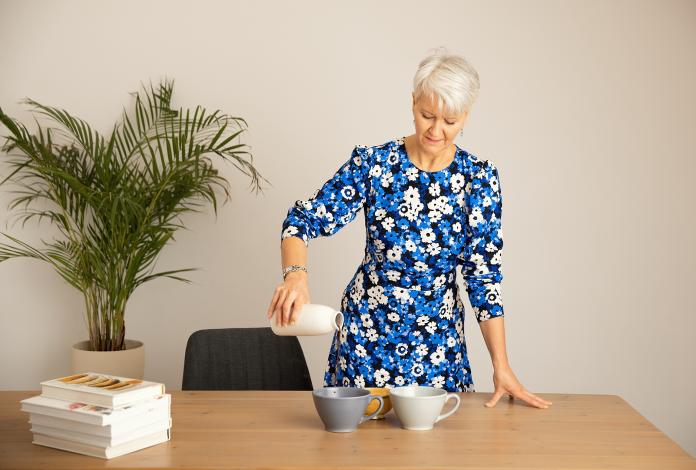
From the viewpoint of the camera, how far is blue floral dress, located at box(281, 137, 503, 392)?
2125 mm

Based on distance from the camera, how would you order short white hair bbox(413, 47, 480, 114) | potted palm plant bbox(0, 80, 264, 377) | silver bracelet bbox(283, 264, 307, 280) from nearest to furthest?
silver bracelet bbox(283, 264, 307, 280)
short white hair bbox(413, 47, 480, 114)
potted palm plant bbox(0, 80, 264, 377)

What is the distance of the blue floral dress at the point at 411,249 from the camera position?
212 cm

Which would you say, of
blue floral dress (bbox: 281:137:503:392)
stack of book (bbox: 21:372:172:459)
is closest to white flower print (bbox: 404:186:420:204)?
blue floral dress (bbox: 281:137:503:392)

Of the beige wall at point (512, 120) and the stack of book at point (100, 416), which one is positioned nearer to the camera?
the stack of book at point (100, 416)

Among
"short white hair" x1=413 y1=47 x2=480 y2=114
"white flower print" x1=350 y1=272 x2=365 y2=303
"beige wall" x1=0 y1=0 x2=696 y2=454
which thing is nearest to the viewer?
"short white hair" x1=413 y1=47 x2=480 y2=114

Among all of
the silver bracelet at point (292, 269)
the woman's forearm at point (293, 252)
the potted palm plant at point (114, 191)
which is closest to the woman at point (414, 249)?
the woman's forearm at point (293, 252)

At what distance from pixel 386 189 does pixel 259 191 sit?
1725mm

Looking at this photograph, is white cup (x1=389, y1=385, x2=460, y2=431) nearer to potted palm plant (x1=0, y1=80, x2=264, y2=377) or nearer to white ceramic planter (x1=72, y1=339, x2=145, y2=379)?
potted palm plant (x1=0, y1=80, x2=264, y2=377)

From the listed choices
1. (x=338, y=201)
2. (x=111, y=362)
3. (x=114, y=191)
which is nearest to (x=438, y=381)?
(x=338, y=201)

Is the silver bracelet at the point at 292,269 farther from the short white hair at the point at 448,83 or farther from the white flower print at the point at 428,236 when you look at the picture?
the short white hair at the point at 448,83

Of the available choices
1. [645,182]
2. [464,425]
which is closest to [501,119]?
[645,182]

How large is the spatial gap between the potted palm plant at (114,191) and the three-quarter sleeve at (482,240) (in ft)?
4.88

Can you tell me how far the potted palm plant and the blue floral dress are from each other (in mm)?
1291

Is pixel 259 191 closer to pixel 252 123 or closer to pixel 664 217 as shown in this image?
pixel 252 123
